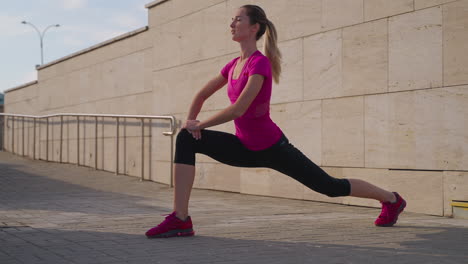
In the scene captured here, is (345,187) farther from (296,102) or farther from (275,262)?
(296,102)

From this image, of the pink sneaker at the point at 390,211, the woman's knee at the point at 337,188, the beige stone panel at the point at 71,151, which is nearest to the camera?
the woman's knee at the point at 337,188

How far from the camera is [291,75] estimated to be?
859 cm

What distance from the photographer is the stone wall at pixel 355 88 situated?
6547 mm

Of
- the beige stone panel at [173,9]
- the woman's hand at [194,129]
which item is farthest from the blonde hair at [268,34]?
the beige stone panel at [173,9]

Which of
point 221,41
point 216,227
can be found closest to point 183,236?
point 216,227

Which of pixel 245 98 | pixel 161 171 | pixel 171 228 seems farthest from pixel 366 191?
pixel 161 171

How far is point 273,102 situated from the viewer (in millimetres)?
8906

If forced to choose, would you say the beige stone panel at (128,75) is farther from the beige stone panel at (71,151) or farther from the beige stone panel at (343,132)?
the beige stone panel at (343,132)

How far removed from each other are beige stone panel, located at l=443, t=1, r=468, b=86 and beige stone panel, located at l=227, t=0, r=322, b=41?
198cm

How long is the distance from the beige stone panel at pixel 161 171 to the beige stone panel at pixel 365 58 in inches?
174

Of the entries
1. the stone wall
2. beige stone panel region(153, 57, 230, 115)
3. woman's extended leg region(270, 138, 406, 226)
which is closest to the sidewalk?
woman's extended leg region(270, 138, 406, 226)

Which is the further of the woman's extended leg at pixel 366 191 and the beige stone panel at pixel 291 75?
the beige stone panel at pixel 291 75

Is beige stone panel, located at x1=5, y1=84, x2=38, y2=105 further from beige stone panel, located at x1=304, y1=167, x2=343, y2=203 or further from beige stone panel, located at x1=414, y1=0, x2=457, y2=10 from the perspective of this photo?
beige stone panel, located at x1=414, y1=0, x2=457, y2=10

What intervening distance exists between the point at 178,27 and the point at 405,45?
5035mm
